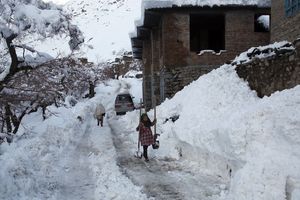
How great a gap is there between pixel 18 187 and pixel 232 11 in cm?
1653

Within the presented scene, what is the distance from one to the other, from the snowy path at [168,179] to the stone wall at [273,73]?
298 centimetres

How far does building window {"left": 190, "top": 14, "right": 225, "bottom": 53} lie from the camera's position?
27047 millimetres

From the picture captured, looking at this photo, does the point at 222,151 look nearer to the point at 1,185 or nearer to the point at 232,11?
the point at 1,185

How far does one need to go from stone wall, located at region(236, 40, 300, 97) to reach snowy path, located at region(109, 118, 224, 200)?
2.98m

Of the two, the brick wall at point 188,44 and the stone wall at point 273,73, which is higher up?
the brick wall at point 188,44

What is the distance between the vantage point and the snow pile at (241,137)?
7.00 m

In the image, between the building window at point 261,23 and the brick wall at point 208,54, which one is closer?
the brick wall at point 208,54

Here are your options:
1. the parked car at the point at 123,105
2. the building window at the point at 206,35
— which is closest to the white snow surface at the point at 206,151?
the building window at the point at 206,35

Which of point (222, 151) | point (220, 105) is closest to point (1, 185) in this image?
point (222, 151)

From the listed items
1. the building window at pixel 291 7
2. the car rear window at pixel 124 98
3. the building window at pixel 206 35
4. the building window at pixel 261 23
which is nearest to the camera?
the building window at pixel 291 7

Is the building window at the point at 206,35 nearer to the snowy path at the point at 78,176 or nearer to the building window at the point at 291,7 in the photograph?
the building window at the point at 291,7

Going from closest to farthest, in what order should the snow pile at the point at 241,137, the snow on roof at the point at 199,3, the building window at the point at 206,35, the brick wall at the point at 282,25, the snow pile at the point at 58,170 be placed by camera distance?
the snow pile at the point at 241,137
the snow pile at the point at 58,170
the brick wall at the point at 282,25
the snow on roof at the point at 199,3
the building window at the point at 206,35

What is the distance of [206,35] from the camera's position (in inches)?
1082

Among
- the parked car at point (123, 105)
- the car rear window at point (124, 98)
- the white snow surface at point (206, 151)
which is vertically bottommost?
the white snow surface at point (206, 151)
